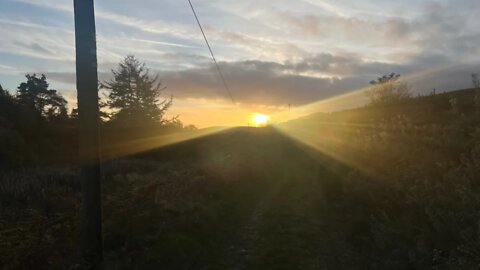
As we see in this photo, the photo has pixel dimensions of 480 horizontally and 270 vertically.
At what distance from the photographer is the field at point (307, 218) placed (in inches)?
290

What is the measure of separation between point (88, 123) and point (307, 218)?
28.0ft

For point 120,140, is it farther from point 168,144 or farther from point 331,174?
point 331,174

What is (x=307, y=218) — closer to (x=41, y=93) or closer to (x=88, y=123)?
(x=88, y=123)

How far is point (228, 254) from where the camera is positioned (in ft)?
33.4

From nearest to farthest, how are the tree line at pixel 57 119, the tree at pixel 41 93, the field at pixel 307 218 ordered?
the field at pixel 307 218, the tree line at pixel 57 119, the tree at pixel 41 93

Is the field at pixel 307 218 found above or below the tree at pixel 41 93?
below

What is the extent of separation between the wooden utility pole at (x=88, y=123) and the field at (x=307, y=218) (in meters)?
0.48

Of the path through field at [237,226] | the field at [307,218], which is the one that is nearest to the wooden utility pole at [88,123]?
the field at [307,218]

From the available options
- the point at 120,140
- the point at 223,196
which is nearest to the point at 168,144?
the point at 120,140

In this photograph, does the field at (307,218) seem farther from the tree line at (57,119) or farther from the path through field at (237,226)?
the tree line at (57,119)

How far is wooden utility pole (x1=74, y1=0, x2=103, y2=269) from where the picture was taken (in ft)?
24.2

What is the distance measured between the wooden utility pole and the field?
0.48 m

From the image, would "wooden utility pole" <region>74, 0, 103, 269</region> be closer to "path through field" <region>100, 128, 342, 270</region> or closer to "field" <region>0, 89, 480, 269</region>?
"field" <region>0, 89, 480, 269</region>

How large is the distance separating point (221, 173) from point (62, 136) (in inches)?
863
